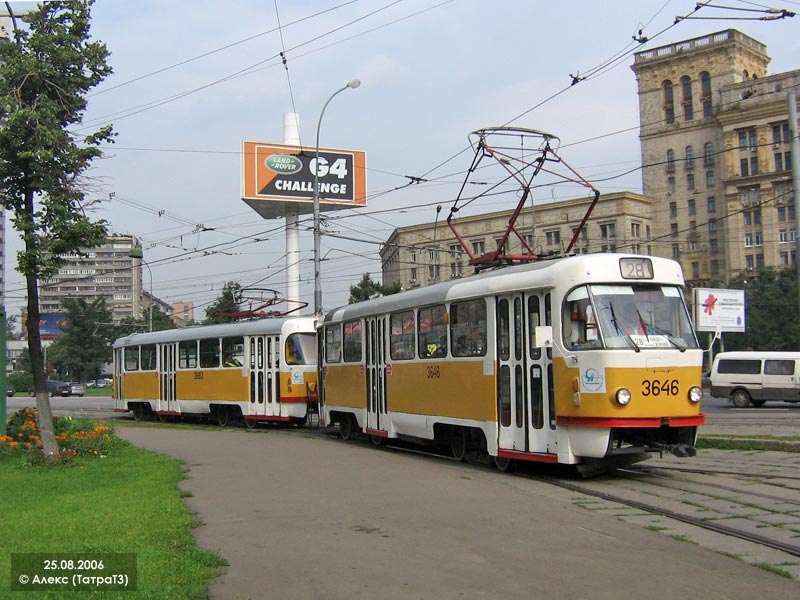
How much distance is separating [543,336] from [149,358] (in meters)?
20.8

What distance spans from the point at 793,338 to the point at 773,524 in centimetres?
5430

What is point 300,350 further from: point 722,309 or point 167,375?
point 722,309

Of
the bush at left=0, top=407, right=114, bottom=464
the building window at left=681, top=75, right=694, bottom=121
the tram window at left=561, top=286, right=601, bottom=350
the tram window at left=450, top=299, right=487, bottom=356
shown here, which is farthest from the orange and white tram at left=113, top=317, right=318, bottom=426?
the building window at left=681, top=75, right=694, bottom=121

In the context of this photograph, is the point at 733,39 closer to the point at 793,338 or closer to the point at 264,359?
the point at 793,338

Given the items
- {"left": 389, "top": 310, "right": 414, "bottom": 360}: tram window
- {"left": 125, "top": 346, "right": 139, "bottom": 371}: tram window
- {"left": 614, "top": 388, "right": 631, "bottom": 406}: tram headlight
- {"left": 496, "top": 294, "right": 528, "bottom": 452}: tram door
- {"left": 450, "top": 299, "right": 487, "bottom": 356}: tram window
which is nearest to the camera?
{"left": 614, "top": 388, "right": 631, "bottom": 406}: tram headlight

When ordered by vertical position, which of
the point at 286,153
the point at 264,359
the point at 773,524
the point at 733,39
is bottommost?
the point at 773,524

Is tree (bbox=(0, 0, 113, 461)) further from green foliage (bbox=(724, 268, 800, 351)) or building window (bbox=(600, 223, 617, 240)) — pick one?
building window (bbox=(600, 223, 617, 240))

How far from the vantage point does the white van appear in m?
32.3

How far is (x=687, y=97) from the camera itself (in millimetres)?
100125

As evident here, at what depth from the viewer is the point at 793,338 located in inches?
2264

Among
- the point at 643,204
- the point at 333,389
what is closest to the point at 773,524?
the point at 333,389

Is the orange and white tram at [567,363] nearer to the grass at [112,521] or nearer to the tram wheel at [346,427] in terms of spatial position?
the tram wheel at [346,427]

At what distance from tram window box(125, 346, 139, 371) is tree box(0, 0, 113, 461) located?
55.5 feet

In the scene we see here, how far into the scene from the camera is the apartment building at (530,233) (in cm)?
5916
